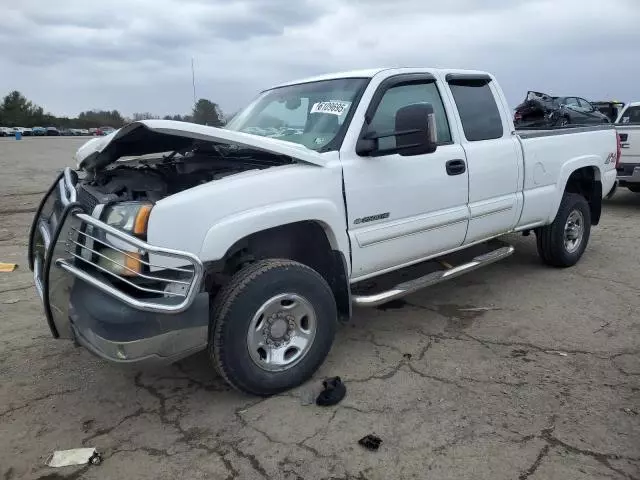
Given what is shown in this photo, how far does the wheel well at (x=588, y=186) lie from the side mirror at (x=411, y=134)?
9.81 feet

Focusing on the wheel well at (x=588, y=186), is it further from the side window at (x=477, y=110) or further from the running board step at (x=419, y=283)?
the side window at (x=477, y=110)

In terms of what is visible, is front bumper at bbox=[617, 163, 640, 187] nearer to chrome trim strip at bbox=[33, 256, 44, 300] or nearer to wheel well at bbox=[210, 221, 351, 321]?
wheel well at bbox=[210, 221, 351, 321]

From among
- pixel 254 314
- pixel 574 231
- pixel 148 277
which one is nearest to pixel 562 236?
pixel 574 231

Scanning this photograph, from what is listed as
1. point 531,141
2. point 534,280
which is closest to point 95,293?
point 531,141

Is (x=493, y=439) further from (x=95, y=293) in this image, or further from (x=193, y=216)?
(x=95, y=293)

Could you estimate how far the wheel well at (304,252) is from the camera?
10.6 ft

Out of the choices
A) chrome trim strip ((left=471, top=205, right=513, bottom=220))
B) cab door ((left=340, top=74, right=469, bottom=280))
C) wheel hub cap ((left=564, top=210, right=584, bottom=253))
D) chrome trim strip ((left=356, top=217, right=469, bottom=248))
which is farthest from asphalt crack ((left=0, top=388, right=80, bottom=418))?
wheel hub cap ((left=564, top=210, right=584, bottom=253))

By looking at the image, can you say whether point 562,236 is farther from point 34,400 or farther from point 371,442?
point 34,400

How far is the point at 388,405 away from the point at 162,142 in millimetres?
2291

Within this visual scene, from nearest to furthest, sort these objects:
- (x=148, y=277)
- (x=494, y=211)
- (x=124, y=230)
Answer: (x=148, y=277), (x=124, y=230), (x=494, y=211)

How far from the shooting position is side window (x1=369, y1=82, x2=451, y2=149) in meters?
3.72

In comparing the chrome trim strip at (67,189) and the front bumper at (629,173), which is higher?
the chrome trim strip at (67,189)

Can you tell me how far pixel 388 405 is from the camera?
3.08 metres

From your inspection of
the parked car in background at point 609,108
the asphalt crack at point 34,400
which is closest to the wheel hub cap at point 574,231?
the asphalt crack at point 34,400
